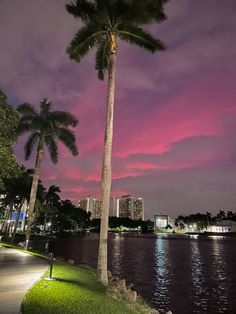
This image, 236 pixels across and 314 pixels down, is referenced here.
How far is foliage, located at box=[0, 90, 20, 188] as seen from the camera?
653 inches

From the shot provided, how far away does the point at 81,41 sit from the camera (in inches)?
746

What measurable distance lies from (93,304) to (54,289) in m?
1.95

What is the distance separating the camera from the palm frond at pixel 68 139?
36.4 m

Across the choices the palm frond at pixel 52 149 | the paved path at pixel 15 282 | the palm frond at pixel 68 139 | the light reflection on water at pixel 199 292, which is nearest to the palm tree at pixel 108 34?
the paved path at pixel 15 282

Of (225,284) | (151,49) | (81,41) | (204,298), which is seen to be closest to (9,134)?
A: (81,41)

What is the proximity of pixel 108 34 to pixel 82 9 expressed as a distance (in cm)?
215

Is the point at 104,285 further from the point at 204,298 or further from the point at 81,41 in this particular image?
the point at 81,41

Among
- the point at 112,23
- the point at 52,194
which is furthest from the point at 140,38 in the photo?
the point at 52,194

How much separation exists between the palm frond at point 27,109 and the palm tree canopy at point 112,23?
17.5 metres

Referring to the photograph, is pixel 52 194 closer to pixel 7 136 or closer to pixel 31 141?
pixel 31 141

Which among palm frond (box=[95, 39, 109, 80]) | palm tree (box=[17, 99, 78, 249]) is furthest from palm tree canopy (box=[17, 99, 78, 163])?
palm frond (box=[95, 39, 109, 80])

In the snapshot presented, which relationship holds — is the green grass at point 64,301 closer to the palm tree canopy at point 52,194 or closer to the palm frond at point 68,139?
the palm frond at point 68,139

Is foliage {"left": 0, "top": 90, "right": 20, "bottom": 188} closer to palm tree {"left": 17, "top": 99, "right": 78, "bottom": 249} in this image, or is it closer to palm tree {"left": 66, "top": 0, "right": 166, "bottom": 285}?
palm tree {"left": 66, "top": 0, "right": 166, "bottom": 285}

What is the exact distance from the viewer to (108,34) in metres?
19.2
